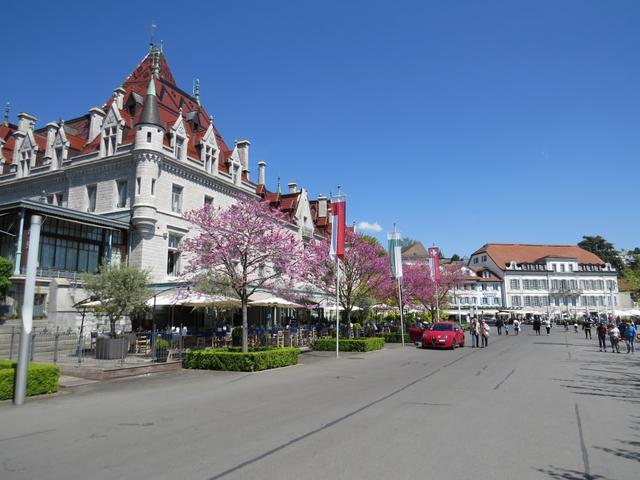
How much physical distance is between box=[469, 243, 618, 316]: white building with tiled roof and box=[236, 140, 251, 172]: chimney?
68.2 meters

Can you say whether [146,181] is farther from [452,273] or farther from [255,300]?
[452,273]

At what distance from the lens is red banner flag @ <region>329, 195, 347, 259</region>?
26266 mm

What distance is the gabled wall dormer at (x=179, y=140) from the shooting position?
33.6 metres

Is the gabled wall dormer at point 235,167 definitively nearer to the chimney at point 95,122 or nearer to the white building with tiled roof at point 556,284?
the chimney at point 95,122

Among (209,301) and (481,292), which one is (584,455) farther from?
(481,292)

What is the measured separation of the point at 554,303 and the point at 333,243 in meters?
82.7

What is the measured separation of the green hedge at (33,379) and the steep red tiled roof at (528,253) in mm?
92889

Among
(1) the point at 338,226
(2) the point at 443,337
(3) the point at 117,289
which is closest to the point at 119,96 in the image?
(1) the point at 338,226

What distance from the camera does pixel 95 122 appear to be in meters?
36.2

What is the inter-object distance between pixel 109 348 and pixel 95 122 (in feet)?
76.5

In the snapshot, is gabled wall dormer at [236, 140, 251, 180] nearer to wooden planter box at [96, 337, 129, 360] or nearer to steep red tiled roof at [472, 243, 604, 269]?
wooden planter box at [96, 337, 129, 360]

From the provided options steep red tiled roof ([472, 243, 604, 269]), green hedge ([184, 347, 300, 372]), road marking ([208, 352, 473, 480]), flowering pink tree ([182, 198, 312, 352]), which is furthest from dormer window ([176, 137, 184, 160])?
steep red tiled roof ([472, 243, 604, 269])

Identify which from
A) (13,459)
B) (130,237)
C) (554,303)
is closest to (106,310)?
(130,237)

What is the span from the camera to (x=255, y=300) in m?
26.2
